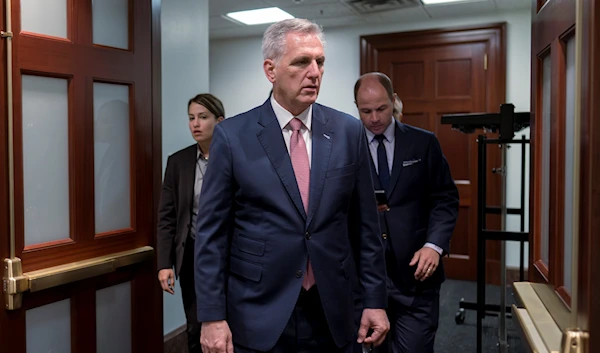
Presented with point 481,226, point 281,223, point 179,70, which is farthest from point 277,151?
point 481,226

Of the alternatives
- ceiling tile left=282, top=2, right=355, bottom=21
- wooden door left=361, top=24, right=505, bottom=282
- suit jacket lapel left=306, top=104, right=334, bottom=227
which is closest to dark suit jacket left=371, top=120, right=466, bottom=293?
suit jacket lapel left=306, top=104, right=334, bottom=227

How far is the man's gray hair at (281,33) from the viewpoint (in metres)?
1.46

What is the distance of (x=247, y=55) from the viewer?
5.68 m

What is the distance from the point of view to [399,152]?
2.10 m

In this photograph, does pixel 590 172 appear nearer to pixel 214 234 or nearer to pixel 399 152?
pixel 214 234

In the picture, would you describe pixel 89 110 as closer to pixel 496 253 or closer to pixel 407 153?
pixel 407 153

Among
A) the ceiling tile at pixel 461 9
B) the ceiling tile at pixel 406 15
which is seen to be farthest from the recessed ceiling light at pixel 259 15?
the ceiling tile at pixel 461 9

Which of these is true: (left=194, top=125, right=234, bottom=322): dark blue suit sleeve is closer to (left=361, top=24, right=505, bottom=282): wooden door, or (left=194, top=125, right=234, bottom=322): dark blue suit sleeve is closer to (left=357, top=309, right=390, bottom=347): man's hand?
(left=357, top=309, right=390, bottom=347): man's hand

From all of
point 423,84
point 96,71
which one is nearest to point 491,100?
point 423,84

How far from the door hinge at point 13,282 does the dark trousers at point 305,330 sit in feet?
2.34

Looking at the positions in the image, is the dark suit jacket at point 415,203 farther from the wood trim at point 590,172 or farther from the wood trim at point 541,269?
the wood trim at point 590,172

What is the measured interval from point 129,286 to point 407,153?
1.22 meters

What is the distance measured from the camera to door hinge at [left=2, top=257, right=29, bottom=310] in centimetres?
167

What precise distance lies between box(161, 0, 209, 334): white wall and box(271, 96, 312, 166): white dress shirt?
5.17ft
